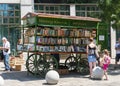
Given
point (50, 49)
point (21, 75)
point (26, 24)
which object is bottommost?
point (21, 75)

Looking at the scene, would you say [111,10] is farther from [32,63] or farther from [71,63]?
[32,63]

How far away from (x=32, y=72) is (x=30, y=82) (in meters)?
2.06

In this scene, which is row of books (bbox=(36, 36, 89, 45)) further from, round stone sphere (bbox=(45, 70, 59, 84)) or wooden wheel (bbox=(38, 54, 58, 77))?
round stone sphere (bbox=(45, 70, 59, 84))

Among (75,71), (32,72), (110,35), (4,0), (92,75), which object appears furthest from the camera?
(110,35)

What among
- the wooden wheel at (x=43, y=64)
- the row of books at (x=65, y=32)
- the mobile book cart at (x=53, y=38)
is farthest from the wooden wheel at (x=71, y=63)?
the wooden wheel at (x=43, y=64)

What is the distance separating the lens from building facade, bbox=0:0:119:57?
30.1 m

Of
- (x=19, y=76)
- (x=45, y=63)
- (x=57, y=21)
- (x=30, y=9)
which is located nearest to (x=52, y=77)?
(x=45, y=63)

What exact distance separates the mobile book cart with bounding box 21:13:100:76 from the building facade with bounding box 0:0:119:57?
10.4 metres

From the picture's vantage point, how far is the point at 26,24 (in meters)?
18.6

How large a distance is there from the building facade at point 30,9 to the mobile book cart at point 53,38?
10.4 meters

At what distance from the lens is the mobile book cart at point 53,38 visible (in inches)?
688

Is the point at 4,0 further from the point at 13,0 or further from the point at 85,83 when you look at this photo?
the point at 85,83

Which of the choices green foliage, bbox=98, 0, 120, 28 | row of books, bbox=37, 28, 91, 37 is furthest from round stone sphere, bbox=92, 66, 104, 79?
green foliage, bbox=98, 0, 120, 28

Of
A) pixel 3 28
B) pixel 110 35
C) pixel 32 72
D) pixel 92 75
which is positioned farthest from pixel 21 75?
pixel 110 35
